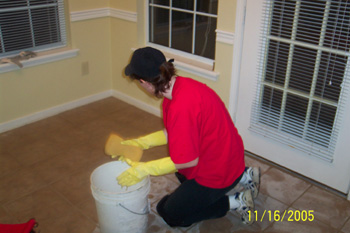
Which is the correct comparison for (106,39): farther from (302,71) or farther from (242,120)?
(302,71)

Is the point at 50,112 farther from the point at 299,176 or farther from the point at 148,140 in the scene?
the point at 299,176

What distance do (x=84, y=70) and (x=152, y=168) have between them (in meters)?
2.14

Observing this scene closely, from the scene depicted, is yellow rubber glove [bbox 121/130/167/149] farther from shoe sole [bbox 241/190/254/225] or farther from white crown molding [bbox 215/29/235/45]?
white crown molding [bbox 215/29/235/45]

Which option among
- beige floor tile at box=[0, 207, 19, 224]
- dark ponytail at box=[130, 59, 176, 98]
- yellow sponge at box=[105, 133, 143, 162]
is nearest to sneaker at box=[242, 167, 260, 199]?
yellow sponge at box=[105, 133, 143, 162]

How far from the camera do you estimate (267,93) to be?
111 inches

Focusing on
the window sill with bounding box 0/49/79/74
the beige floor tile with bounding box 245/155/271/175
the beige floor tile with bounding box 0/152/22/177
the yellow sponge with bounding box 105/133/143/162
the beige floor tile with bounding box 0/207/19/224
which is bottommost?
the beige floor tile with bounding box 0/207/19/224

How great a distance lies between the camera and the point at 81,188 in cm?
266

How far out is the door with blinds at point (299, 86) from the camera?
7.82 ft

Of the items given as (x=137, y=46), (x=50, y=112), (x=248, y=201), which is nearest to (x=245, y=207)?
(x=248, y=201)

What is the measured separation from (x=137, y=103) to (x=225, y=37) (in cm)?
134

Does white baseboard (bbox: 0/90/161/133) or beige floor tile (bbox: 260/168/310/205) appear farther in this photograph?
white baseboard (bbox: 0/90/161/133)

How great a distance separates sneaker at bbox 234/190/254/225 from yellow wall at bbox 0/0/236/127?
93 cm

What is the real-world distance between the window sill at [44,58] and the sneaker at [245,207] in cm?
214

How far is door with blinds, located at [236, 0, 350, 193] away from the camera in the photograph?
2385 millimetres
